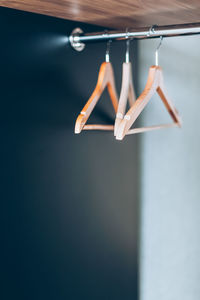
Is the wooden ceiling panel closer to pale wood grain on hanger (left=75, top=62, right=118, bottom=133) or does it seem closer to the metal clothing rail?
the metal clothing rail

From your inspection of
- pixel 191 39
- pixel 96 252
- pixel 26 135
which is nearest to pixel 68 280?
pixel 96 252

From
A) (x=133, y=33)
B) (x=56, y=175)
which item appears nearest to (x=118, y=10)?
(x=133, y=33)

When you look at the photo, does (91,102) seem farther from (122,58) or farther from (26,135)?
(122,58)

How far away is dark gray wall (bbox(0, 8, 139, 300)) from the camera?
1.11m


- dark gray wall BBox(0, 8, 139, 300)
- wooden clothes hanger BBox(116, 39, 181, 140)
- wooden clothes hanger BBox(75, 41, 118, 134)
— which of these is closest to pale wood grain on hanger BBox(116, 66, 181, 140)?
wooden clothes hanger BBox(116, 39, 181, 140)

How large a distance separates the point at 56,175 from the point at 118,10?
20.6 inches

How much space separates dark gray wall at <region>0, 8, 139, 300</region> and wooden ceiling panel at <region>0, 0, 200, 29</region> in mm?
79

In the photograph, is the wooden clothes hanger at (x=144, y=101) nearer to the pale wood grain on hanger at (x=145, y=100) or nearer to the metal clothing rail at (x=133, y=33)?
the pale wood grain on hanger at (x=145, y=100)

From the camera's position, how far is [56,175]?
1282mm

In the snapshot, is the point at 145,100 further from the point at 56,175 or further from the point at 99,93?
the point at 56,175

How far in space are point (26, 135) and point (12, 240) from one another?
0.96 ft

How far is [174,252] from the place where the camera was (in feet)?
7.34

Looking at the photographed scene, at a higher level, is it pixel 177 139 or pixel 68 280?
pixel 177 139

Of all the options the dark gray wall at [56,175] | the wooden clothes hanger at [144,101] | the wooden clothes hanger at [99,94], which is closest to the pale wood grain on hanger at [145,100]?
the wooden clothes hanger at [144,101]
